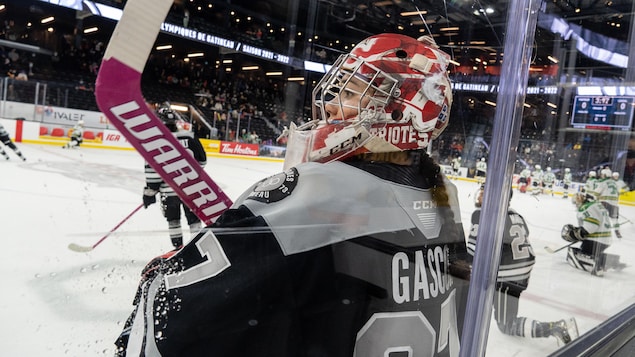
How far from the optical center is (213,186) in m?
0.79

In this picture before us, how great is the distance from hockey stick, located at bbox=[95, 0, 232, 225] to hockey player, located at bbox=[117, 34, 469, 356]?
18 centimetres

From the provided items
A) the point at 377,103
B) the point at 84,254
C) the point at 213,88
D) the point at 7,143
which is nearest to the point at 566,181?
the point at 213,88

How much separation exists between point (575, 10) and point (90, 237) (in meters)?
1.64

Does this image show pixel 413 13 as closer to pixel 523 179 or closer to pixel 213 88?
pixel 213 88

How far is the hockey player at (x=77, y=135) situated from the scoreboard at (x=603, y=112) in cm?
225

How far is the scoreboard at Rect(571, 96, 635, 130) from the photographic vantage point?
2.49m

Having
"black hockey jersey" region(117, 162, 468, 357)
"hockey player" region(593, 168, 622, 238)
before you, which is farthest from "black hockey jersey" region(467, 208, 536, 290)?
"hockey player" region(593, 168, 622, 238)

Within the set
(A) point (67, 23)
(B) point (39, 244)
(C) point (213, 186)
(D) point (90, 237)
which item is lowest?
(B) point (39, 244)

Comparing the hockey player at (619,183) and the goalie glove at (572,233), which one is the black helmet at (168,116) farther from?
the hockey player at (619,183)

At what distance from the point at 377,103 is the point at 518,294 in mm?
1146

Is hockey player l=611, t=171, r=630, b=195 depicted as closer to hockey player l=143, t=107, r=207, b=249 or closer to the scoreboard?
the scoreboard

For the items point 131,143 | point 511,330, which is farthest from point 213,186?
point 511,330

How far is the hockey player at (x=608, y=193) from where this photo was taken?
3316 mm

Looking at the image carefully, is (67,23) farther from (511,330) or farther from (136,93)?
(511,330)
